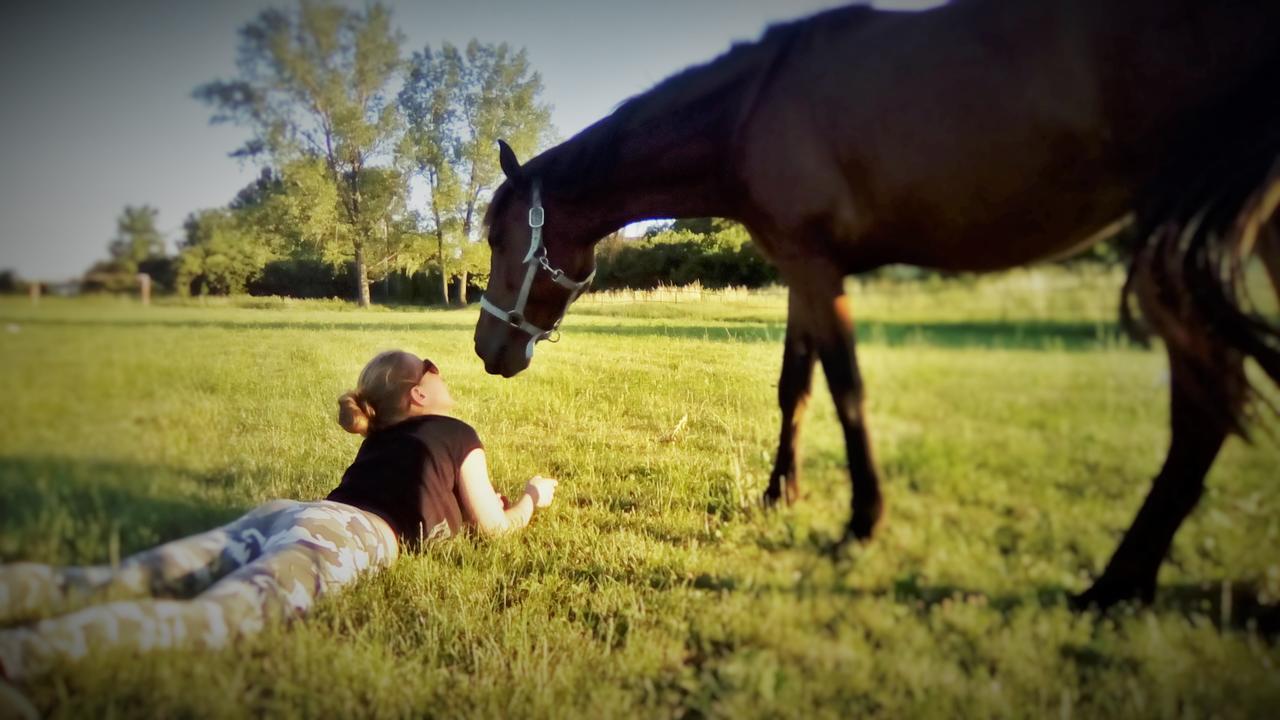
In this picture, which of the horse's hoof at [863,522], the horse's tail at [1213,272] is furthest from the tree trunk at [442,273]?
the horse's tail at [1213,272]

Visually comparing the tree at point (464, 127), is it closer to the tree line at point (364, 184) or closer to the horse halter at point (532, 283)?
the tree line at point (364, 184)

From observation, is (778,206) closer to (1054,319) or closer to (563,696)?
(1054,319)

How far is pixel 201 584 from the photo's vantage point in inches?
74.0

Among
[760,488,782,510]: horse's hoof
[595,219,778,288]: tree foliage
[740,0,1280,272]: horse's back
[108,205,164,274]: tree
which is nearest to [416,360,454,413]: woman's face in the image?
[595,219,778,288]: tree foliage

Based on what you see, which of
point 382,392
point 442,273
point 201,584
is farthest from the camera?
point 442,273

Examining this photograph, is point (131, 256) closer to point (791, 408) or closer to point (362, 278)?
point (362, 278)

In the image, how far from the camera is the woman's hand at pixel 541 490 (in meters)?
2.72

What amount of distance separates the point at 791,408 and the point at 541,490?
137cm

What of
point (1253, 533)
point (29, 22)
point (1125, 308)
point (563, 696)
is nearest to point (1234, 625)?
point (1253, 533)

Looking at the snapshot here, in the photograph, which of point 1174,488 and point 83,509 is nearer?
point 1174,488

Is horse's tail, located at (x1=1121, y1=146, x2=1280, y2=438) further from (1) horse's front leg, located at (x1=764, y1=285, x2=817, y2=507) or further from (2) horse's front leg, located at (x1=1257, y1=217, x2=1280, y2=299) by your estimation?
(1) horse's front leg, located at (x1=764, y1=285, x2=817, y2=507)

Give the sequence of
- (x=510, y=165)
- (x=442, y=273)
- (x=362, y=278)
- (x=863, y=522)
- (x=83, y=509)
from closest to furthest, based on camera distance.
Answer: (x=863, y=522) → (x=83, y=509) → (x=510, y=165) → (x=362, y=278) → (x=442, y=273)

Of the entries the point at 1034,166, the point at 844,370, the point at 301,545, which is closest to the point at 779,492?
the point at 844,370

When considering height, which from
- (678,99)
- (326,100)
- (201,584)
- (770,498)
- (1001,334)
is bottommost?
(201,584)
